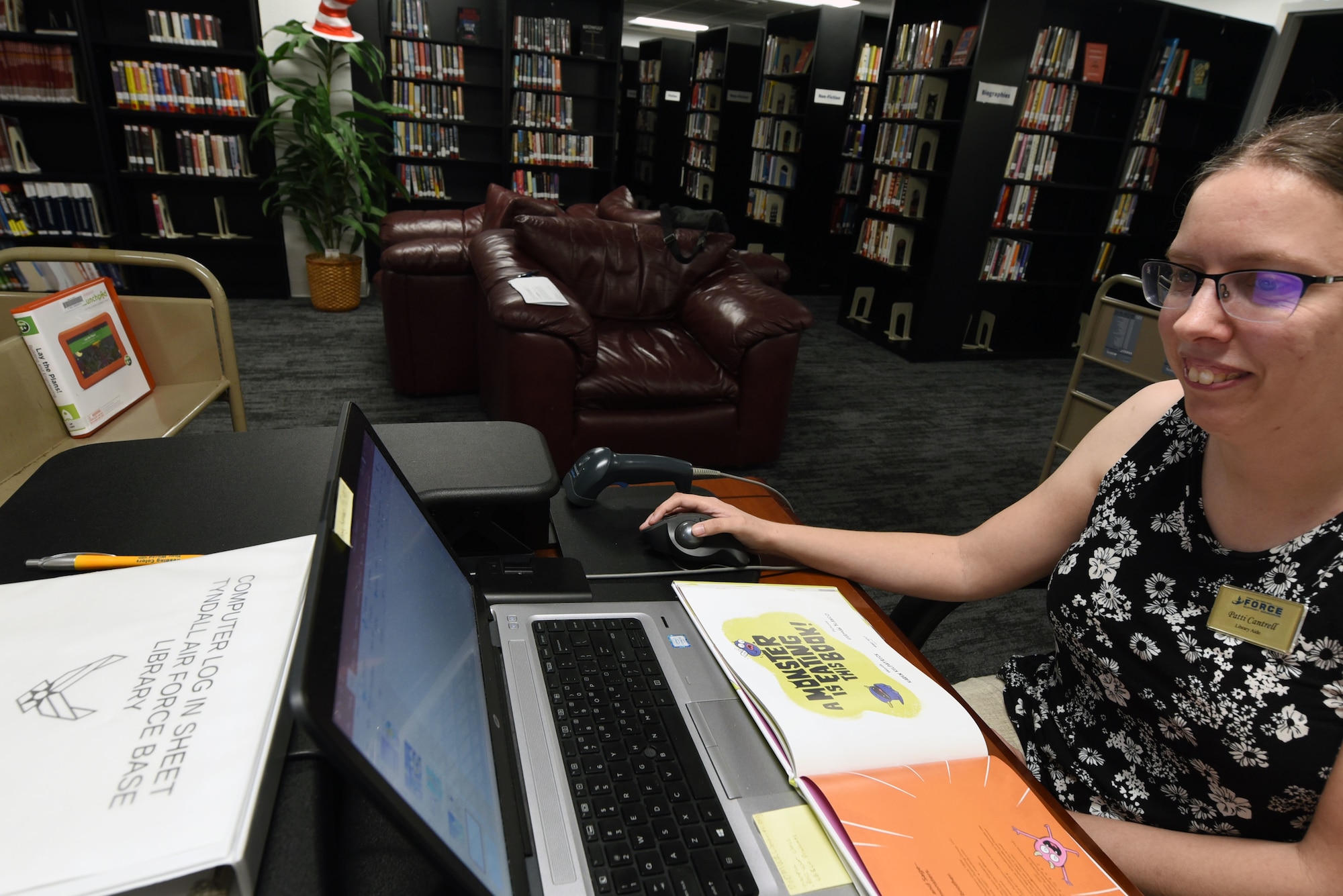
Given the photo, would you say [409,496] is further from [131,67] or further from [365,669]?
[131,67]

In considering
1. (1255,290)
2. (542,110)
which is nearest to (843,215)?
(542,110)

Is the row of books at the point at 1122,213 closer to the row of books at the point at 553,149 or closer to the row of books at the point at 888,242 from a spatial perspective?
the row of books at the point at 888,242

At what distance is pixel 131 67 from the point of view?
4.18 m

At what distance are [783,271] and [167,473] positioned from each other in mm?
3283

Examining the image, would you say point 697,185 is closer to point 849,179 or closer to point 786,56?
point 786,56

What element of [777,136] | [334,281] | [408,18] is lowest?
[334,281]

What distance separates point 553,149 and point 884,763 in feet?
19.1

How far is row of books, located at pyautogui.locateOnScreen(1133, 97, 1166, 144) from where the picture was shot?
4.73 meters

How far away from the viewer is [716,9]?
9.28 meters

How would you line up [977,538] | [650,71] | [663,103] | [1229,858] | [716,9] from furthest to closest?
[716,9], [650,71], [663,103], [977,538], [1229,858]

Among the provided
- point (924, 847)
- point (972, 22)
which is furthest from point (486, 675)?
point (972, 22)

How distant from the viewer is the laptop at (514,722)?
1.18ft

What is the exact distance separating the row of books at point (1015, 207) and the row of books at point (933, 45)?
82 centimetres

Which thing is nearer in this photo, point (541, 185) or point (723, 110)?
point (541, 185)
